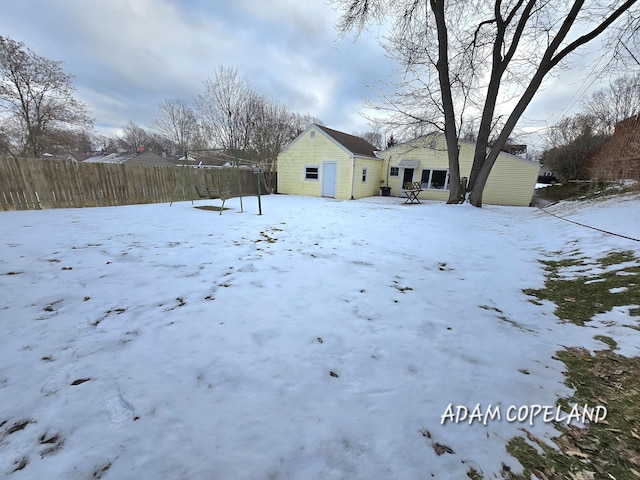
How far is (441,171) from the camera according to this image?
15.3 metres

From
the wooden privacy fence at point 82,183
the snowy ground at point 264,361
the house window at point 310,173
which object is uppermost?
the house window at point 310,173

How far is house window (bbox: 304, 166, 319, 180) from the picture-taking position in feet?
49.5

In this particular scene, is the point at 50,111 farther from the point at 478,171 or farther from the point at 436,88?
the point at 478,171

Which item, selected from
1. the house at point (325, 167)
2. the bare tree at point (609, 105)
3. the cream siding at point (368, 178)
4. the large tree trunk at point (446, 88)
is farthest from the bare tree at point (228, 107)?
the bare tree at point (609, 105)

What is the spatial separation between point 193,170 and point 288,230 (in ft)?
27.0

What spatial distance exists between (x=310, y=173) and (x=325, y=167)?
1.10 m

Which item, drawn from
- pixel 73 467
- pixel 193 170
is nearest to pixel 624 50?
pixel 73 467

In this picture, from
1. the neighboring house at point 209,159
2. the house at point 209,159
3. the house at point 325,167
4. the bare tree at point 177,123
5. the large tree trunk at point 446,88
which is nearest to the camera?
the house at point 209,159

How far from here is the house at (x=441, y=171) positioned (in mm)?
13641

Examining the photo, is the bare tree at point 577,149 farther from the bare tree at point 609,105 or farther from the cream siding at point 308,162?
the cream siding at point 308,162

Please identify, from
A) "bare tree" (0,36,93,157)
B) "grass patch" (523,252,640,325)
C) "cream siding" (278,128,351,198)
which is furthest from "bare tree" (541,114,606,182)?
"bare tree" (0,36,93,157)

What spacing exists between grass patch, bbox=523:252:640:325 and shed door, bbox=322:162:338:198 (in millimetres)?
11764

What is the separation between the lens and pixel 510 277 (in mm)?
3512

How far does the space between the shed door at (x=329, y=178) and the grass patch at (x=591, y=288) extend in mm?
11764
